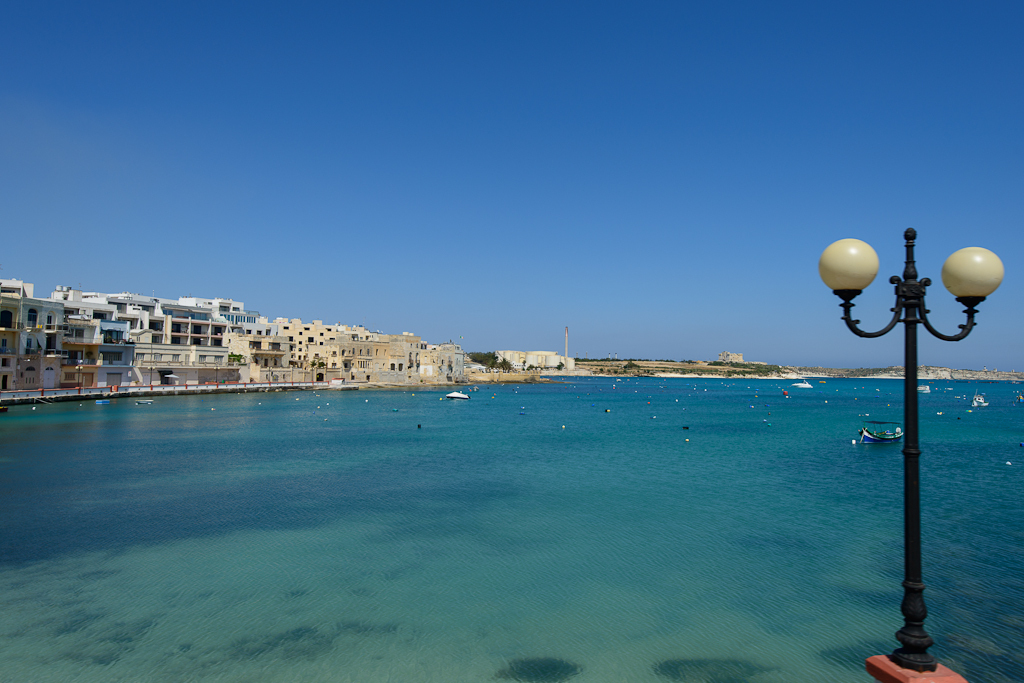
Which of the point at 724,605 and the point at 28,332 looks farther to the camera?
the point at 28,332

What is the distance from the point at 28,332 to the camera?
2128 inches

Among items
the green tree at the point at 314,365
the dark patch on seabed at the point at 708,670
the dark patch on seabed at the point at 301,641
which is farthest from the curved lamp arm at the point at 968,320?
the green tree at the point at 314,365

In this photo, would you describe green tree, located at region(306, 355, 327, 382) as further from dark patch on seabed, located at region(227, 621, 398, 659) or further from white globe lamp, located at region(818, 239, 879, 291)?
white globe lamp, located at region(818, 239, 879, 291)

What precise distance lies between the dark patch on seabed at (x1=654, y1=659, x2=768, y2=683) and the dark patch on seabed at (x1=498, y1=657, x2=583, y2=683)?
1.39 metres

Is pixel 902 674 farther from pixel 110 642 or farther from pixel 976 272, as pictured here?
pixel 110 642

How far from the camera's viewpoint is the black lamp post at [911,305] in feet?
15.4

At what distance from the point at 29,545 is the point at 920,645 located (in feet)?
61.8

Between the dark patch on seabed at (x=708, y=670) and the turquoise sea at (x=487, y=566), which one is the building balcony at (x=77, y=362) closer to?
the turquoise sea at (x=487, y=566)

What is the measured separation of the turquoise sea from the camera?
9.44 m

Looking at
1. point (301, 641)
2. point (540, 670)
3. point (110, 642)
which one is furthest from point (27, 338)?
point (540, 670)

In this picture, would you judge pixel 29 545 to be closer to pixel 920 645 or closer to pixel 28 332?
pixel 920 645

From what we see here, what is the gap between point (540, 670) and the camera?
358 inches

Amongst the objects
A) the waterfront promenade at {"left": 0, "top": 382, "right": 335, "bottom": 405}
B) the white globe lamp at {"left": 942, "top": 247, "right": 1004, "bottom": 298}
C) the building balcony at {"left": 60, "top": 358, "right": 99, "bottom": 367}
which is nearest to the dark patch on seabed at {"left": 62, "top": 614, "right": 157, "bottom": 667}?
the white globe lamp at {"left": 942, "top": 247, "right": 1004, "bottom": 298}

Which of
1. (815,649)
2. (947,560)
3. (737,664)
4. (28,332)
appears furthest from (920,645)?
(28,332)
